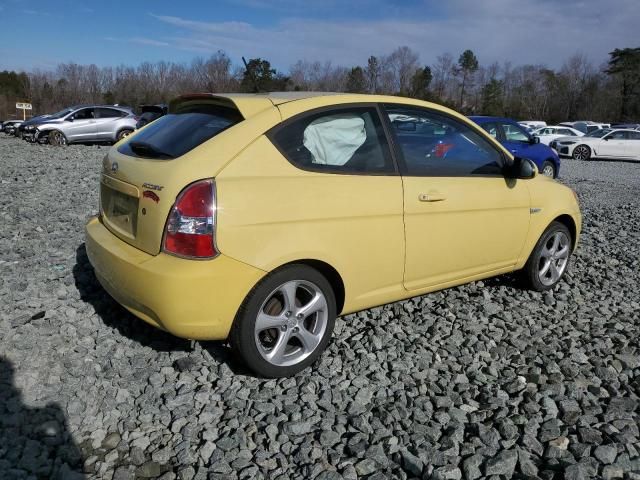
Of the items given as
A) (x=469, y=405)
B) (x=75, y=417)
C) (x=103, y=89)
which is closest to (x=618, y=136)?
(x=469, y=405)

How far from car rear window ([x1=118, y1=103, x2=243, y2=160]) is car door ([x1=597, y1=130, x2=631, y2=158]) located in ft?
74.6

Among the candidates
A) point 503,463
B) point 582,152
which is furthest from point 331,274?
point 582,152

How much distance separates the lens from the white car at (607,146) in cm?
2178

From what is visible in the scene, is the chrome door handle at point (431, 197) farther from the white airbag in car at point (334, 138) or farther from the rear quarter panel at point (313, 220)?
the white airbag in car at point (334, 138)

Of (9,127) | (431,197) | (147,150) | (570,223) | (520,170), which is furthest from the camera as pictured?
(9,127)

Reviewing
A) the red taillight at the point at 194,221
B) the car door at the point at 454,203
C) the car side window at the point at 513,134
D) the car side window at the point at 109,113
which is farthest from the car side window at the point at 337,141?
the car side window at the point at 109,113

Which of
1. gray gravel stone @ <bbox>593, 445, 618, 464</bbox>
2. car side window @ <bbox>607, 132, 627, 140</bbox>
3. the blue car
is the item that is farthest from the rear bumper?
car side window @ <bbox>607, 132, 627, 140</bbox>

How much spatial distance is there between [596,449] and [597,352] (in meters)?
1.21

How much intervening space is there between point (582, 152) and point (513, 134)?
11.7m

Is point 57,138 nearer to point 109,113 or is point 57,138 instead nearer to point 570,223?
point 109,113

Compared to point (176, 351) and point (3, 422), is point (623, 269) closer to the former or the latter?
point (176, 351)

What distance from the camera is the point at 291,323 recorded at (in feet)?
10.1

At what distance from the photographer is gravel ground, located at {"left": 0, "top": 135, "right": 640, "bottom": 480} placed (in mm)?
2445

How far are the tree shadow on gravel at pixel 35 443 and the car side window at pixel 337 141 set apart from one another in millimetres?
1850
